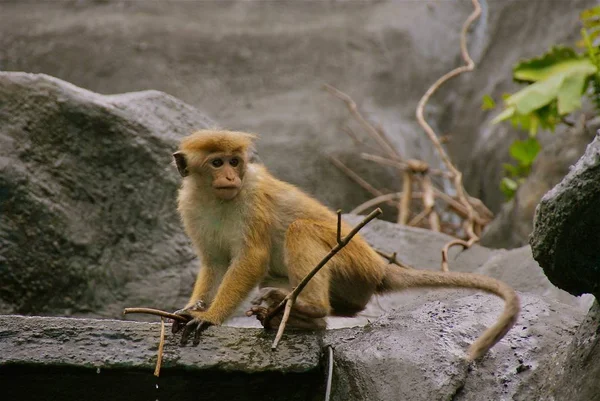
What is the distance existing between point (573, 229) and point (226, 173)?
8.33ft

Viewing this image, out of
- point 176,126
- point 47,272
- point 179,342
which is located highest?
point 176,126

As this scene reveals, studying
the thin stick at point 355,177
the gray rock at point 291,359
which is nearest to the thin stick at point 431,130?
the thin stick at point 355,177

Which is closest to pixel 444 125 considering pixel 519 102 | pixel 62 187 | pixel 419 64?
pixel 419 64

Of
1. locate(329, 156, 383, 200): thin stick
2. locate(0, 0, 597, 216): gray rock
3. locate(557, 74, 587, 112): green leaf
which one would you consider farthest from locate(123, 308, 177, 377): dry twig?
locate(0, 0, 597, 216): gray rock

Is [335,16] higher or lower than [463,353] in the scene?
higher

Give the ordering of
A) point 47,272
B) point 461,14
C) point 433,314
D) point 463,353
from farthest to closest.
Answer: point 461,14 → point 47,272 → point 433,314 → point 463,353

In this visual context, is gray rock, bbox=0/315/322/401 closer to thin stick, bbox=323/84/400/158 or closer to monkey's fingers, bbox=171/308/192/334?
monkey's fingers, bbox=171/308/192/334

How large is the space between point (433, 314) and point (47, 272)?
3435mm

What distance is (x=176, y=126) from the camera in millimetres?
7703

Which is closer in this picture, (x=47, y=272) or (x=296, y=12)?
(x=47, y=272)

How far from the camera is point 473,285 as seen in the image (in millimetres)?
4734

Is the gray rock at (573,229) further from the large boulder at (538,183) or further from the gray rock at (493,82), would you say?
the gray rock at (493,82)

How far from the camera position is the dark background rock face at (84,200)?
664 centimetres

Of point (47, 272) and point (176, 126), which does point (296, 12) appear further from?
point (47, 272)
